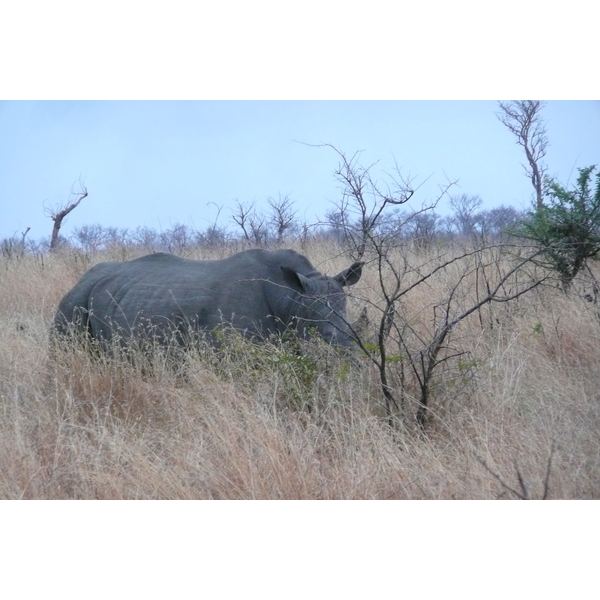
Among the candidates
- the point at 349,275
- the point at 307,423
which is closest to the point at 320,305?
the point at 349,275

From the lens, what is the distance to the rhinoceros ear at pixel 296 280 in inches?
230

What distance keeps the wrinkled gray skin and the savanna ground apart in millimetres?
412

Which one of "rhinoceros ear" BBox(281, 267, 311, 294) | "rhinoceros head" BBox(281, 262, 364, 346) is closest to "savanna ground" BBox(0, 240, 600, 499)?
"rhinoceros head" BBox(281, 262, 364, 346)

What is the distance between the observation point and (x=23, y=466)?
386 cm

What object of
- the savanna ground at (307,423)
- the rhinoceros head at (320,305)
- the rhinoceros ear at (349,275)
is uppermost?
the rhinoceros ear at (349,275)

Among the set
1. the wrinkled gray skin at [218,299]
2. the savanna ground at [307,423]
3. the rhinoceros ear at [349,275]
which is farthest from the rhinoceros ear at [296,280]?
the savanna ground at [307,423]

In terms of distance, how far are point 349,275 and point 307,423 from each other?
6.60 feet

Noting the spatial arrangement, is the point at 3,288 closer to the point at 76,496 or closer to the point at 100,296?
the point at 100,296

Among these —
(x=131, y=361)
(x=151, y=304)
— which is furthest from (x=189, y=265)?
(x=131, y=361)

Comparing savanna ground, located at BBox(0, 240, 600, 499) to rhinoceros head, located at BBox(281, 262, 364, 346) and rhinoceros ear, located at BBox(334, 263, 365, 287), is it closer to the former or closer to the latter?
rhinoceros head, located at BBox(281, 262, 364, 346)

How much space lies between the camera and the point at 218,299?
6305mm

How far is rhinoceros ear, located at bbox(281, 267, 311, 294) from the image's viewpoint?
19.2ft

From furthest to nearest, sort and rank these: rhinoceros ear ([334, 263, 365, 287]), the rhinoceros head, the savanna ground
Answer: rhinoceros ear ([334, 263, 365, 287])
the rhinoceros head
the savanna ground

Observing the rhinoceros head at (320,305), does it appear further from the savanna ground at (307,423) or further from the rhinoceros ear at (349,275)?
the savanna ground at (307,423)
